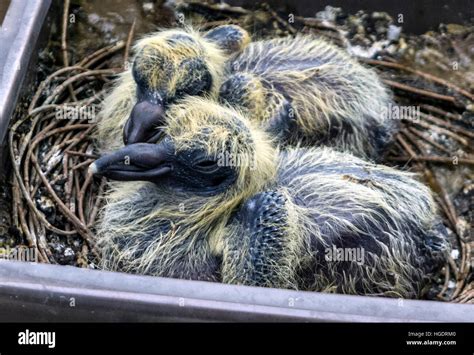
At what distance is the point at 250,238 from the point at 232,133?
0.22 meters

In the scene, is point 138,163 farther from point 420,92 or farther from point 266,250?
point 420,92

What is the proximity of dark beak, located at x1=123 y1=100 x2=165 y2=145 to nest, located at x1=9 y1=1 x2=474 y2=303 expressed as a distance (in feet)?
1.40

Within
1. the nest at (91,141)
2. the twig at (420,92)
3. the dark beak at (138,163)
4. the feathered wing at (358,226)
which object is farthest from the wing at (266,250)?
the twig at (420,92)

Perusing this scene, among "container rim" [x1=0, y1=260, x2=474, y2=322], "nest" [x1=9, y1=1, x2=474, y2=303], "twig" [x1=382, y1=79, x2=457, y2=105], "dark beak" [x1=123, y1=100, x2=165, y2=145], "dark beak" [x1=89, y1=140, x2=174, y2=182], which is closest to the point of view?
"container rim" [x1=0, y1=260, x2=474, y2=322]

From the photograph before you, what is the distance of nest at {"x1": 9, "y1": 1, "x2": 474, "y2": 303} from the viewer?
88.4 inches

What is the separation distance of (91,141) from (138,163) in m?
0.73

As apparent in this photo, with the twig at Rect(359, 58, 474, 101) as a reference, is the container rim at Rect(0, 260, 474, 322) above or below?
below

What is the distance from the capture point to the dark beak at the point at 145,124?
1.93 metres

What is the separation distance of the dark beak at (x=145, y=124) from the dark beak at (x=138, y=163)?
0.13 meters

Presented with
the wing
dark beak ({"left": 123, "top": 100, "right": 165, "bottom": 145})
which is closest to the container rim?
the wing

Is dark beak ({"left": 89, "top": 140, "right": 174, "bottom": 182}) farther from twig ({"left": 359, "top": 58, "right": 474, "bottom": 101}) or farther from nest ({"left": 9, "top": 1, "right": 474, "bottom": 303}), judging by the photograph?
twig ({"left": 359, "top": 58, "right": 474, "bottom": 101})

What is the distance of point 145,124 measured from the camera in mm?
1934

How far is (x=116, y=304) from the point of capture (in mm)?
1548
